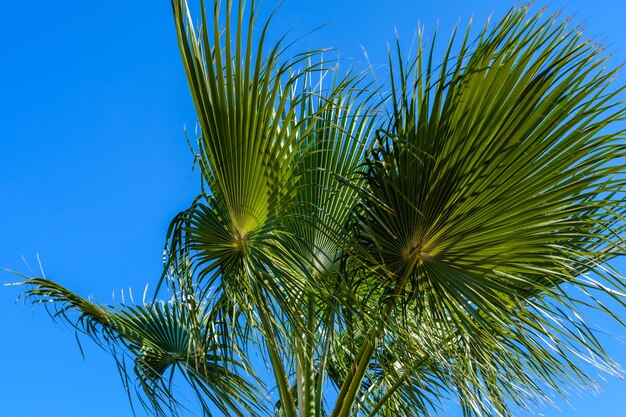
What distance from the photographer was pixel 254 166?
2.80 metres

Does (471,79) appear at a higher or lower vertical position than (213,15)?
lower

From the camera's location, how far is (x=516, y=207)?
2852 millimetres

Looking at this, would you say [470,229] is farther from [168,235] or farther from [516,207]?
[168,235]

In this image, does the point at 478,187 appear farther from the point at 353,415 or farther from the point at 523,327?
the point at 353,415

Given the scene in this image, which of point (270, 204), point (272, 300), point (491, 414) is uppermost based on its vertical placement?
point (270, 204)

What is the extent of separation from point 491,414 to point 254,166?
4.99 ft

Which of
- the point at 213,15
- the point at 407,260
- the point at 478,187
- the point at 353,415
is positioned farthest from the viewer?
the point at 353,415

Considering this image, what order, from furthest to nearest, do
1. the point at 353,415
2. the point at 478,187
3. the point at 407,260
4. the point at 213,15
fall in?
1. the point at 353,415
2. the point at 407,260
3. the point at 478,187
4. the point at 213,15

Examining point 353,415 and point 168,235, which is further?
point 353,415

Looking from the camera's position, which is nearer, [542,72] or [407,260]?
[542,72]

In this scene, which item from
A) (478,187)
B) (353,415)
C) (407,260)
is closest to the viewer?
(478,187)

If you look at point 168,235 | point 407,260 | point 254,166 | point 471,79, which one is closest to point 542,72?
point 471,79

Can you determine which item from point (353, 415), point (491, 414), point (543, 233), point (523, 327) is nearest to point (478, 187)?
point (543, 233)

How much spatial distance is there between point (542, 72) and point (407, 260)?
92cm
